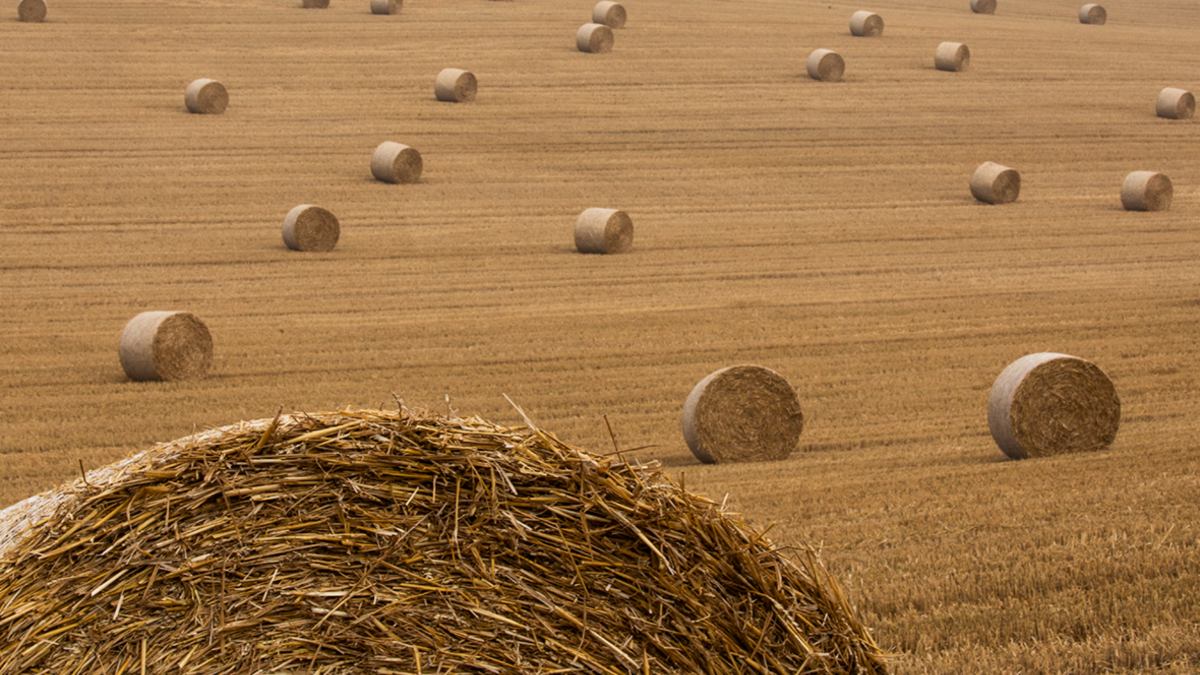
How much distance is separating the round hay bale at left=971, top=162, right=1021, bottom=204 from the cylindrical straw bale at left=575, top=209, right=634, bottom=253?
751 centimetres

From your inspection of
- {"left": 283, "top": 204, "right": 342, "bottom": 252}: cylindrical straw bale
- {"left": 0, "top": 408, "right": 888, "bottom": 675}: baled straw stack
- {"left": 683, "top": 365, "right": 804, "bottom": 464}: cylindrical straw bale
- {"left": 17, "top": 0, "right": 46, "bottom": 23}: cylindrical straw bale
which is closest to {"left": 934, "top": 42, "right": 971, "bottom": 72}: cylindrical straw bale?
{"left": 283, "top": 204, "right": 342, "bottom": 252}: cylindrical straw bale

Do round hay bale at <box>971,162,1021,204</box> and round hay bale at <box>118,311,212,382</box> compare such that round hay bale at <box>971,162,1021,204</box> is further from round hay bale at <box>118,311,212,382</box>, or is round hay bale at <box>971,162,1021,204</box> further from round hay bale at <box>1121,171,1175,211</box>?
round hay bale at <box>118,311,212,382</box>

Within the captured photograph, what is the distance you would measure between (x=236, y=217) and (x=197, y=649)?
57.1 ft

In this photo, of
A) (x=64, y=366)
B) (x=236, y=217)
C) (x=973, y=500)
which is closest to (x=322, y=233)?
(x=236, y=217)

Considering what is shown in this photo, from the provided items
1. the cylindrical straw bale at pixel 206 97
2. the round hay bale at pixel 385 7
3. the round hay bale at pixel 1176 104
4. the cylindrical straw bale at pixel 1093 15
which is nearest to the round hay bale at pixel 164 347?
the cylindrical straw bale at pixel 206 97

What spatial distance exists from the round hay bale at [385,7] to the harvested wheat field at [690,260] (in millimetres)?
412

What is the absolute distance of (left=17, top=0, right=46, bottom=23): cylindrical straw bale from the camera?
29016mm

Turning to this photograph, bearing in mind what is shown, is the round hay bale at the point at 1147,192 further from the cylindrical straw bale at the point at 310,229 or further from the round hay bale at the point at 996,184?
the cylindrical straw bale at the point at 310,229

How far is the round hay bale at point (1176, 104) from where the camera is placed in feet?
91.0

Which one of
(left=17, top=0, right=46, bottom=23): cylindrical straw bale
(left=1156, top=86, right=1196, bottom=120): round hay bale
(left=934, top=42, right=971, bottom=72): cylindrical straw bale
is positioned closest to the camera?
(left=1156, top=86, right=1196, bottom=120): round hay bale

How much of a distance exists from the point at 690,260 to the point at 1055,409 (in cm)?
900

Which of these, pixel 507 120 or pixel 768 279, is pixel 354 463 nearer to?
pixel 768 279

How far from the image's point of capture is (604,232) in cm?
1817

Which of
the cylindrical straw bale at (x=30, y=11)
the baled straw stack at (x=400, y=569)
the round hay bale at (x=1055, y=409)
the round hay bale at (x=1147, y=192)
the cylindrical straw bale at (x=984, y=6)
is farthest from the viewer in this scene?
the cylindrical straw bale at (x=984, y=6)
